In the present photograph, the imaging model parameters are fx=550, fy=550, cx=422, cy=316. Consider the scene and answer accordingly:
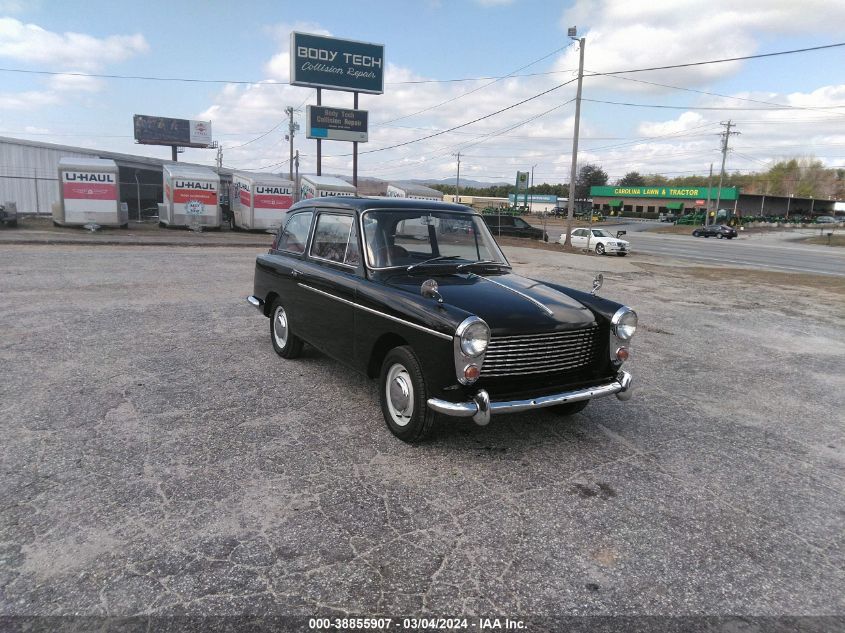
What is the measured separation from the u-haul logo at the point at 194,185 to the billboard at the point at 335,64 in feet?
36.4

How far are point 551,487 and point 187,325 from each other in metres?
5.76

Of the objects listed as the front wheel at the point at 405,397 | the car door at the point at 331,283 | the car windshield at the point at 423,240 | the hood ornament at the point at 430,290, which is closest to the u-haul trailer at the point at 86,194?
the car door at the point at 331,283

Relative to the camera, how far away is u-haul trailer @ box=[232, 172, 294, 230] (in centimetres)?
2666

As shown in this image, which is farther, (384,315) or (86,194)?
(86,194)

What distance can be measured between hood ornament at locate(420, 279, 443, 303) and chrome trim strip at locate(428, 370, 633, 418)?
2.38ft

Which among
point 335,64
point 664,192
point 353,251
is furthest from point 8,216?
point 664,192

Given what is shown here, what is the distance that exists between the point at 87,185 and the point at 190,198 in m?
4.44

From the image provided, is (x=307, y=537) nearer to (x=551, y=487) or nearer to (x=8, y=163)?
(x=551, y=487)

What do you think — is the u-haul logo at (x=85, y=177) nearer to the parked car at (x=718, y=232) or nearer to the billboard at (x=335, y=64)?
the billboard at (x=335, y=64)

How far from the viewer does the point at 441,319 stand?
3.64 m

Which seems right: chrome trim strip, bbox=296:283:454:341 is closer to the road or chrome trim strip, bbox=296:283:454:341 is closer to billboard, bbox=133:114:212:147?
the road

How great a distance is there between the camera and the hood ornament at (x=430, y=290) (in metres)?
3.86

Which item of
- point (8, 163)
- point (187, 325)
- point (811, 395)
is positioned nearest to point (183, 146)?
point (8, 163)

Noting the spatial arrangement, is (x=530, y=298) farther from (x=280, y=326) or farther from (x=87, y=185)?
(x=87, y=185)
